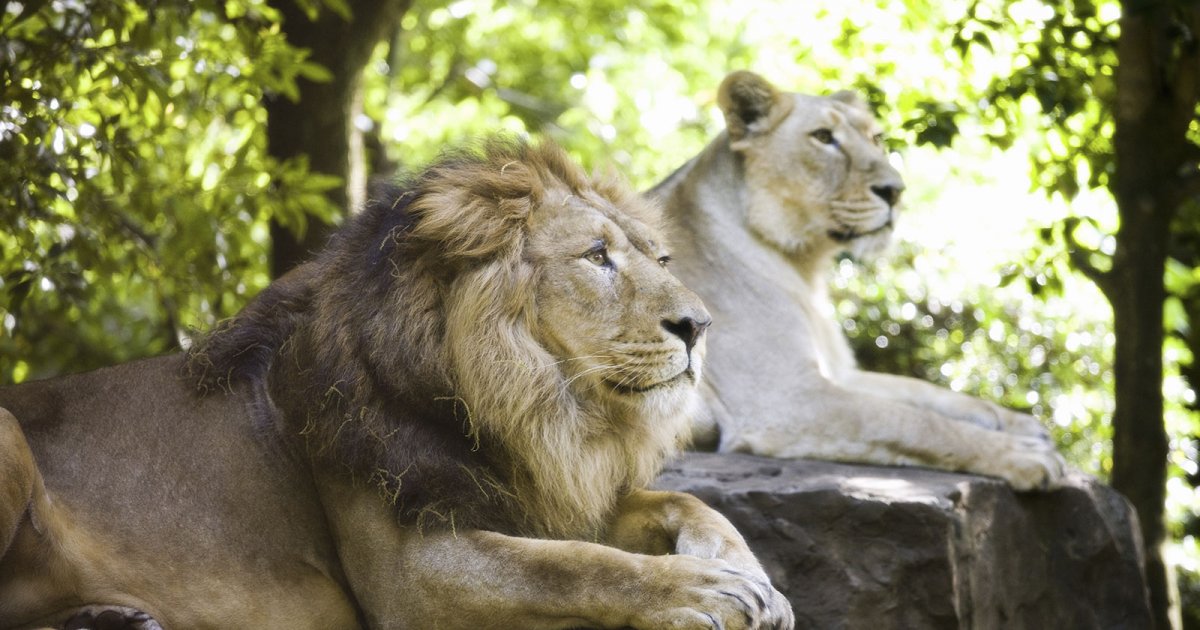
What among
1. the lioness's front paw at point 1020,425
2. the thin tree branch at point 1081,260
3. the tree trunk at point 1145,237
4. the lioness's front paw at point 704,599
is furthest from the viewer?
the thin tree branch at point 1081,260

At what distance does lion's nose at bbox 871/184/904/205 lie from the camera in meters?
6.14

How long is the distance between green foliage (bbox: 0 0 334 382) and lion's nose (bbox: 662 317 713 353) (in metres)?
2.79

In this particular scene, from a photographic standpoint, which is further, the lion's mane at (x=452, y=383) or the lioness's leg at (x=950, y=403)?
the lioness's leg at (x=950, y=403)

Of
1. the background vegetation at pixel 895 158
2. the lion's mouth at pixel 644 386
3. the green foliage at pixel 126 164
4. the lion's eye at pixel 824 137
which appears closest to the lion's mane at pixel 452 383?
the lion's mouth at pixel 644 386

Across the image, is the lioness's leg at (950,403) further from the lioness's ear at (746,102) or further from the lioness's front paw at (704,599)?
the lioness's front paw at (704,599)

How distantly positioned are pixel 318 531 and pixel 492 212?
1.04m

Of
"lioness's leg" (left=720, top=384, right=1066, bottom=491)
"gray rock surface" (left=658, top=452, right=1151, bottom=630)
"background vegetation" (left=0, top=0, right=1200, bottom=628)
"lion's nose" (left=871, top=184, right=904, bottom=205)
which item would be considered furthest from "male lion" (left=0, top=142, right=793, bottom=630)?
"lion's nose" (left=871, top=184, right=904, bottom=205)

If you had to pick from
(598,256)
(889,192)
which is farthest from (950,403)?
(598,256)

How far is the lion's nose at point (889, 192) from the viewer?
6145 millimetres

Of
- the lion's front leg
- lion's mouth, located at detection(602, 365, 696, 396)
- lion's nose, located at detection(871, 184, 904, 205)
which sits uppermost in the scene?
lion's nose, located at detection(871, 184, 904, 205)

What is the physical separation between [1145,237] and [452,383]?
186 inches

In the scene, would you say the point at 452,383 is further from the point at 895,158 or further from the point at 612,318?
the point at 895,158

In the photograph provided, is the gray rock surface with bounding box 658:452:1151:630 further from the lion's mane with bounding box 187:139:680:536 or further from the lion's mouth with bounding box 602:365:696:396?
the lion's mouth with bounding box 602:365:696:396

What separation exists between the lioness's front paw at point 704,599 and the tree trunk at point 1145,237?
4.28m
